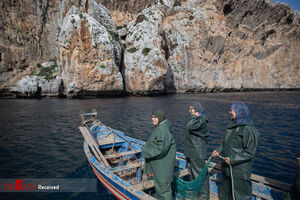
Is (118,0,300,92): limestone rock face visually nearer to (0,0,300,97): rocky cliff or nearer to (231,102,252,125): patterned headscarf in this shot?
(0,0,300,97): rocky cliff

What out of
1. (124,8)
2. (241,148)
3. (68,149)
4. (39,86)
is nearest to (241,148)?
(241,148)

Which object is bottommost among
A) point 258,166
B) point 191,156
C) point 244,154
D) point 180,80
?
point 258,166

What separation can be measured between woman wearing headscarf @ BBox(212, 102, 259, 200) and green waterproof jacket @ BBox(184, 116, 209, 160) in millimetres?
758

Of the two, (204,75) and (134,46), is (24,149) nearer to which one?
(134,46)

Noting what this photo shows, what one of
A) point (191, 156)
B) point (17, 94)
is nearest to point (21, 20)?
Answer: point (17, 94)

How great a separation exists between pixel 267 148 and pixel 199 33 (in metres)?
51.2

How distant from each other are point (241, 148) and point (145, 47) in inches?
1650

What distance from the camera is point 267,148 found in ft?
31.6

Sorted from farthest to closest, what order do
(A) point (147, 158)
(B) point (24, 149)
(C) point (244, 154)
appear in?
(B) point (24, 149) → (A) point (147, 158) → (C) point (244, 154)

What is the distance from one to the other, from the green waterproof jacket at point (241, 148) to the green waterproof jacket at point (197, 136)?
0.74 metres

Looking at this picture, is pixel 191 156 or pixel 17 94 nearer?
pixel 191 156

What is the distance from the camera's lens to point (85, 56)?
3491cm

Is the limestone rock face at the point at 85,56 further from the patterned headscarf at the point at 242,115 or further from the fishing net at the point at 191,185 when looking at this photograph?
the patterned headscarf at the point at 242,115

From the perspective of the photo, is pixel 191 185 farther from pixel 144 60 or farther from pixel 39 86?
pixel 39 86
